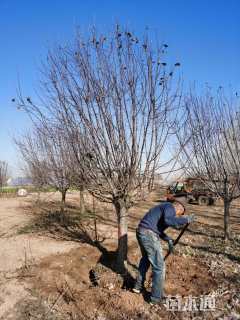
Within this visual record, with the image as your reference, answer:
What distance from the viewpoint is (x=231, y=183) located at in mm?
8609

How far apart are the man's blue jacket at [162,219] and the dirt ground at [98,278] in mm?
1104

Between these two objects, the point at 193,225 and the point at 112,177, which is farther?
the point at 193,225

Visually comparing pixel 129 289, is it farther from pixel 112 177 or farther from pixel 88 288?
pixel 112 177

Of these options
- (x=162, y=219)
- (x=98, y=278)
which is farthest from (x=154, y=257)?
(x=98, y=278)

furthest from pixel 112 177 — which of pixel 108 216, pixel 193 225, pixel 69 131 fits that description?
pixel 108 216

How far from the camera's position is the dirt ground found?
438 centimetres

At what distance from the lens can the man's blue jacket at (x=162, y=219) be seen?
14.9 ft

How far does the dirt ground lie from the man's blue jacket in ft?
3.62

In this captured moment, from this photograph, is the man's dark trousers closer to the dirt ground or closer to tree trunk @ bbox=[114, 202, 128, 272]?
the dirt ground

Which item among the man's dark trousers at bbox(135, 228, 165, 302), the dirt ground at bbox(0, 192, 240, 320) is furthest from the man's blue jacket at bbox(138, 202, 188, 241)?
the dirt ground at bbox(0, 192, 240, 320)

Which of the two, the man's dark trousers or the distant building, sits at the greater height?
the distant building

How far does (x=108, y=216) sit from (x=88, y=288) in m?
8.00

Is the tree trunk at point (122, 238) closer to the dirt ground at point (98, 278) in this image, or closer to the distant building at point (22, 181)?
the dirt ground at point (98, 278)

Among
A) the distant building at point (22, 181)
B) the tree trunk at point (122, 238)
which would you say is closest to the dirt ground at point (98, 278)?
the tree trunk at point (122, 238)
